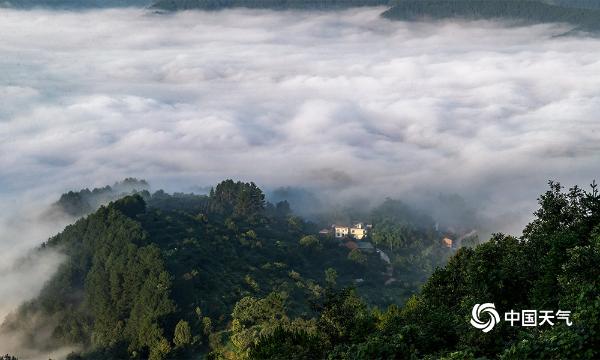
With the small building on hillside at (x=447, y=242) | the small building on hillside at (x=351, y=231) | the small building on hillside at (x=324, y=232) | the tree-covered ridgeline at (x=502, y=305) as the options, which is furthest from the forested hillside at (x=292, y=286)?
the small building on hillside at (x=447, y=242)

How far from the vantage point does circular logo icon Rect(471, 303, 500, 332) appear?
70.9 ft

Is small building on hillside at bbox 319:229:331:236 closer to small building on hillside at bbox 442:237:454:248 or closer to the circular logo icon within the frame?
small building on hillside at bbox 442:237:454:248

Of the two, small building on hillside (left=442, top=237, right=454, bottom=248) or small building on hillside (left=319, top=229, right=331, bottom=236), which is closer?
small building on hillside (left=319, top=229, right=331, bottom=236)

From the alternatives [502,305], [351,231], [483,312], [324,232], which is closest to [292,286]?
[324,232]

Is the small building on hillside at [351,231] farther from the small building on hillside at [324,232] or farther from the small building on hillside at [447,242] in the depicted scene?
the small building on hillside at [447,242]

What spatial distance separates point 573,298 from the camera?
20.2 m

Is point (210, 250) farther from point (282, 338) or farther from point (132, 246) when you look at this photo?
point (282, 338)

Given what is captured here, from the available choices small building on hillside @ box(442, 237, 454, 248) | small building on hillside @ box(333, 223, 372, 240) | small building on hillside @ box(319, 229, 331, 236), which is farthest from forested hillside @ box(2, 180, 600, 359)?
small building on hillside @ box(442, 237, 454, 248)

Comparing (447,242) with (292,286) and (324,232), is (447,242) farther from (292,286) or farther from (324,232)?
(292,286)

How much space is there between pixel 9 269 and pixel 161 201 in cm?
3489

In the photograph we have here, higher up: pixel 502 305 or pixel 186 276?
pixel 502 305

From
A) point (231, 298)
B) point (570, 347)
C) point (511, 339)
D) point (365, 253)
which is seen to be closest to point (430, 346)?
point (511, 339)

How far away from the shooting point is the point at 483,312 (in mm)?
22359

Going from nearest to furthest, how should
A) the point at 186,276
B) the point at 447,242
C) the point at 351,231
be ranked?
the point at 186,276 → the point at 447,242 → the point at 351,231
